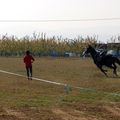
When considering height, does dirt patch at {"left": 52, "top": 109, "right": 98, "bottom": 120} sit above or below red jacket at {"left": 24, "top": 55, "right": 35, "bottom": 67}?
below

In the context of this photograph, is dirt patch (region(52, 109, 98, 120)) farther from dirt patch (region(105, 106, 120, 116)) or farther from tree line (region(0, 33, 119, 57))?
tree line (region(0, 33, 119, 57))

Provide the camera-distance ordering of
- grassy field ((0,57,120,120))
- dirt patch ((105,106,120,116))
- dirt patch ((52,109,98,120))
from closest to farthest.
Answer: dirt patch ((52,109,98,120)), grassy field ((0,57,120,120)), dirt patch ((105,106,120,116))

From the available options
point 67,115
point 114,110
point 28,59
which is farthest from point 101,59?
point 67,115

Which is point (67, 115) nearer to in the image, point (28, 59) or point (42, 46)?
point (28, 59)

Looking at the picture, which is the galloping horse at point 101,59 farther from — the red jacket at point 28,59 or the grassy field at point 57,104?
the grassy field at point 57,104

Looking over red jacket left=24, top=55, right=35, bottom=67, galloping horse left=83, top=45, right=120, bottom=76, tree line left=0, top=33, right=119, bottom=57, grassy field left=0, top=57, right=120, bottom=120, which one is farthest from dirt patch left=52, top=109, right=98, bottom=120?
tree line left=0, top=33, right=119, bottom=57

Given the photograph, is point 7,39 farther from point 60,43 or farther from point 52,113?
point 52,113

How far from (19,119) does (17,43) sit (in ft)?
342

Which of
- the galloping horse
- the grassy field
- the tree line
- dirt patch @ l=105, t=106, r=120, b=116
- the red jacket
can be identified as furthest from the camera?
the tree line

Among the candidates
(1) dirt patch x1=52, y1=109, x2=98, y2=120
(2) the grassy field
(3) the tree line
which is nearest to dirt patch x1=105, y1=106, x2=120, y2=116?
(2) the grassy field

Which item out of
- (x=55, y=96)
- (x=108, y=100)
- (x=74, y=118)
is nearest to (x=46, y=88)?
(x=55, y=96)

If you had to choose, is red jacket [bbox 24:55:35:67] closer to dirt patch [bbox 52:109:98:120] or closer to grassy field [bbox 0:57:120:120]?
grassy field [bbox 0:57:120:120]

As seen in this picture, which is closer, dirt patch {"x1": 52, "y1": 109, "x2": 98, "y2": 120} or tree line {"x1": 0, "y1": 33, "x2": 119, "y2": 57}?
dirt patch {"x1": 52, "y1": 109, "x2": 98, "y2": 120}

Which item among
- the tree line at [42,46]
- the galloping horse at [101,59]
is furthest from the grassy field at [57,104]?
the tree line at [42,46]
